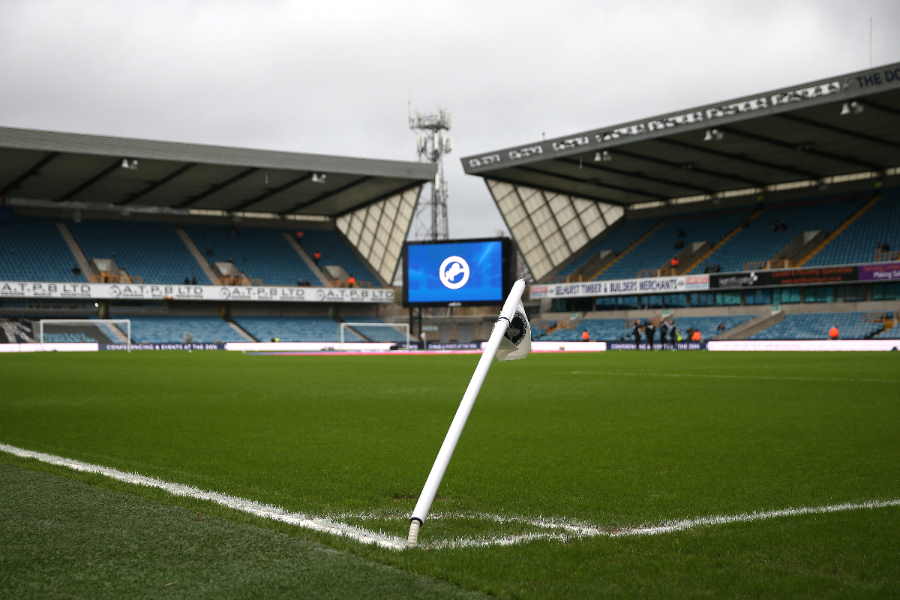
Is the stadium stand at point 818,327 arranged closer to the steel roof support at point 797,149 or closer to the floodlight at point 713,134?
the steel roof support at point 797,149

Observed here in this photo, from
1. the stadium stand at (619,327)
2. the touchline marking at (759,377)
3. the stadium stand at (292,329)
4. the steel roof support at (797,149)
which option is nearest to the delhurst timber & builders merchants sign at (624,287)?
the stadium stand at (619,327)

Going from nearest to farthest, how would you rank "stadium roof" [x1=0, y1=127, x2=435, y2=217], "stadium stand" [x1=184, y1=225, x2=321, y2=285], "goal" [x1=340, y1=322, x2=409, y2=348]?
"stadium roof" [x1=0, y1=127, x2=435, y2=217] < "goal" [x1=340, y1=322, x2=409, y2=348] < "stadium stand" [x1=184, y1=225, x2=321, y2=285]

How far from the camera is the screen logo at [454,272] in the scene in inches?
1843

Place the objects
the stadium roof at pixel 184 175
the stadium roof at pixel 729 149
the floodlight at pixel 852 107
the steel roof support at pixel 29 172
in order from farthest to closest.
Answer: the steel roof support at pixel 29 172, the stadium roof at pixel 184 175, the stadium roof at pixel 729 149, the floodlight at pixel 852 107

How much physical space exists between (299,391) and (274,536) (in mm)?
12832

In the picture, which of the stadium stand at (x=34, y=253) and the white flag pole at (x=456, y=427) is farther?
the stadium stand at (x=34, y=253)

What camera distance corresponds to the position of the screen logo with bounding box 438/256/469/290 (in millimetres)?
46812

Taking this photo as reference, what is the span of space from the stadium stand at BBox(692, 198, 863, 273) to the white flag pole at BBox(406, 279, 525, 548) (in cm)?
5539

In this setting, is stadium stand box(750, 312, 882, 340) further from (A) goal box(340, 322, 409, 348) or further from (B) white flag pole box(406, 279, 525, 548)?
(B) white flag pole box(406, 279, 525, 548)

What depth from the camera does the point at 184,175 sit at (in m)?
56.2

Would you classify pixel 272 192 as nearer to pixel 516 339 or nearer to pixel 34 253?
pixel 34 253

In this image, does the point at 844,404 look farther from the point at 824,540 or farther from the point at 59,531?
the point at 59,531

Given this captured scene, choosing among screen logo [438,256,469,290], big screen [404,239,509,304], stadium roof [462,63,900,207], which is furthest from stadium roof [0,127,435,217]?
screen logo [438,256,469,290]

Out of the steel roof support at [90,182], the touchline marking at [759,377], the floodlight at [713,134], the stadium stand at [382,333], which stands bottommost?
the touchline marking at [759,377]
